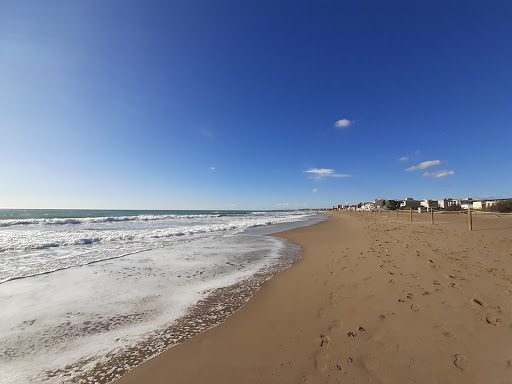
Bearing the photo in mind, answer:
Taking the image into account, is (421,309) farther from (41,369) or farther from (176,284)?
(41,369)

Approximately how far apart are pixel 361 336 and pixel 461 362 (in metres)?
1.01

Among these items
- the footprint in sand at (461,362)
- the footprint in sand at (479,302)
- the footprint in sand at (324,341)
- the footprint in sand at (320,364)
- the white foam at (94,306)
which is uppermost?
the footprint in sand at (479,302)

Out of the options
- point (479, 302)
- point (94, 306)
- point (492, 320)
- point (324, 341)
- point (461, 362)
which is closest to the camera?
point (461, 362)

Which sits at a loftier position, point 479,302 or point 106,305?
point 479,302

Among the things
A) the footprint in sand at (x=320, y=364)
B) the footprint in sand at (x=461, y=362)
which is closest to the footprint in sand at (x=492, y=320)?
the footprint in sand at (x=461, y=362)

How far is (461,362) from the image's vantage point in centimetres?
250

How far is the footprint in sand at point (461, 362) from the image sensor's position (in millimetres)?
2430

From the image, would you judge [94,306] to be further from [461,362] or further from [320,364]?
[461,362]

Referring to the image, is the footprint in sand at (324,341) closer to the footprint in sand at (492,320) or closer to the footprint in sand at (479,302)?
the footprint in sand at (492,320)

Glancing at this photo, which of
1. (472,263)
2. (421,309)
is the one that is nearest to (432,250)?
(472,263)

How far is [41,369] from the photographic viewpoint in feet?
8.30

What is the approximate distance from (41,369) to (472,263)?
9244 millimetres

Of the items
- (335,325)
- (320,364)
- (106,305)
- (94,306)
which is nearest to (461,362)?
(335,325)

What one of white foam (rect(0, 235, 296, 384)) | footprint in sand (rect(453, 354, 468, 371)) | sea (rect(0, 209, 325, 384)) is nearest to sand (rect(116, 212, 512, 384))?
footprint in sand (rect(453, 354, 468, 371))
